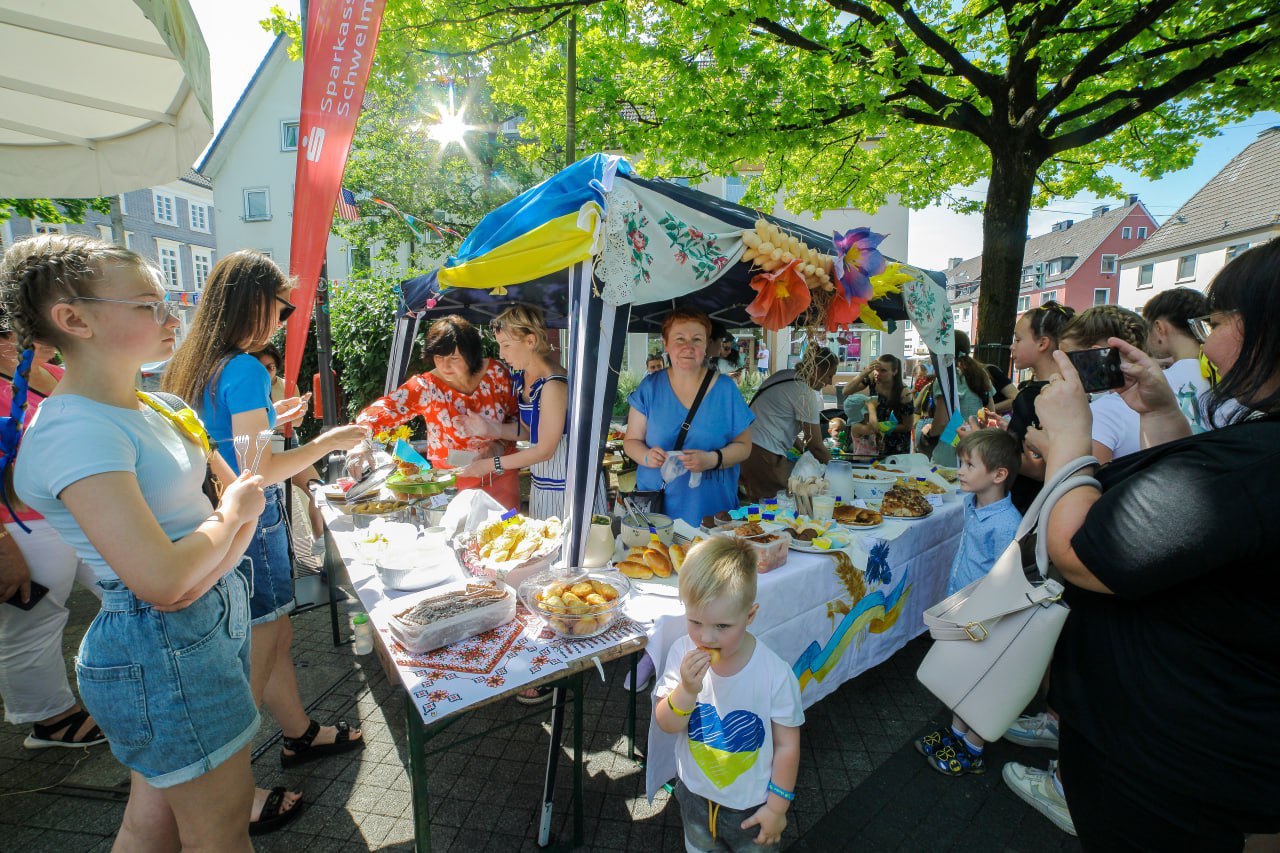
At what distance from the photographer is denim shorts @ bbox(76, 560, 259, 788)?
4.12 feet

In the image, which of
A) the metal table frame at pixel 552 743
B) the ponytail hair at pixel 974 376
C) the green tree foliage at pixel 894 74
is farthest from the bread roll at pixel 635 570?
the green tree foliage at pixel 894 74

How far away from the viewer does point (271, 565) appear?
2.17m

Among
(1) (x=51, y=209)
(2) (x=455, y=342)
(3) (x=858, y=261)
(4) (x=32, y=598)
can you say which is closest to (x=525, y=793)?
→ (2) (x=455, y=342)

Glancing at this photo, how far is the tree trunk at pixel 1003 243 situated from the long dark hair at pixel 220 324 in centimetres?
645

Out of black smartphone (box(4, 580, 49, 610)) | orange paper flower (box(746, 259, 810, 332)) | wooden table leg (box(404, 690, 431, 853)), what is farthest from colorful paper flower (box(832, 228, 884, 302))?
black smartphone (box(4, 580, 49, 610))

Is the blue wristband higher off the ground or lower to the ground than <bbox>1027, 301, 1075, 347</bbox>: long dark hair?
lower

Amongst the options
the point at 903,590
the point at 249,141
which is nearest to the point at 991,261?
the point at 903,590

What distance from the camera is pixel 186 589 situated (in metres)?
1.17

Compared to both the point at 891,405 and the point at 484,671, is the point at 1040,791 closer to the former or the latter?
the point at 484,671

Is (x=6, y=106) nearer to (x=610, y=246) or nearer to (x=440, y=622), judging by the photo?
(x=610, y=246)

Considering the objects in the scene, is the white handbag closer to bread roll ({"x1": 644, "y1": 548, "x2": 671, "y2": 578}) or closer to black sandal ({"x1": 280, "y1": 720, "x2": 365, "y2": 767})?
bread roll ({"x1": 644, "y1": 548, "x2": 671, "y2": 578})

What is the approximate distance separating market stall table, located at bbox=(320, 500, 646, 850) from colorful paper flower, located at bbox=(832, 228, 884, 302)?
2189 millimetres

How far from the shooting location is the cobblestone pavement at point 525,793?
7.04ft

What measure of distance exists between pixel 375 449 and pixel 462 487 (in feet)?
3.08
